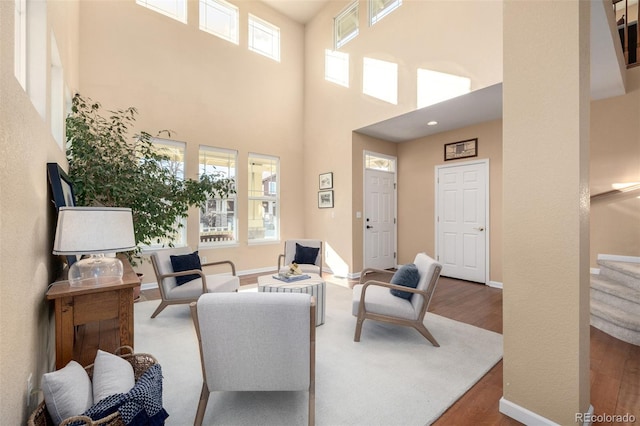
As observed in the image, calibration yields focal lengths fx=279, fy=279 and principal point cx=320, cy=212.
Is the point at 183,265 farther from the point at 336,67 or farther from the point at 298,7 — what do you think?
the point at 298,7

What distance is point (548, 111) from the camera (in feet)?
5.15

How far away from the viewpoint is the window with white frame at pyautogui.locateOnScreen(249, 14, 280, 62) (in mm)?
5613

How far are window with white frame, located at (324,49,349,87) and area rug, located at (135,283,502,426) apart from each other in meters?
4.40

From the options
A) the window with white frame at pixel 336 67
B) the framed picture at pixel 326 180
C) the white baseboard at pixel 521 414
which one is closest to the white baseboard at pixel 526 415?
the white baseboard at pixel 521 414

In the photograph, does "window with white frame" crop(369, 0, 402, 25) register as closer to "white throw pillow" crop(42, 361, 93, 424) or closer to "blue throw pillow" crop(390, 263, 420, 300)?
"blue throw pillow" crop(390, 263, 420, 300)

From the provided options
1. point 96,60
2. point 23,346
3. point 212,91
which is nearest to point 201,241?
point 212,91

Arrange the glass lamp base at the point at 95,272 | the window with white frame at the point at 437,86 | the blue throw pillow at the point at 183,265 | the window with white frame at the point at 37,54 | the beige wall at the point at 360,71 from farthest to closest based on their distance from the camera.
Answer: the window with white frame at the point at 437,86 → the beige wall at the point at 360,71 → the blue throw pillow at the point at 183,265 → the window with white frame at the point at 37,54 → the glass lamp base at the point at 95,272

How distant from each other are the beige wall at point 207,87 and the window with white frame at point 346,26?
1029 millimetres

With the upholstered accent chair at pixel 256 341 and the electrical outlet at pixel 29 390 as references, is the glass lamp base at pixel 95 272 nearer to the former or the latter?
the electrical outlet at pixel 29 390

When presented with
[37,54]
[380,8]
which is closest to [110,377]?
[37,54]

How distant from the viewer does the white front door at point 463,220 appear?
15.2 ft

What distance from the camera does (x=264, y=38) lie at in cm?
580

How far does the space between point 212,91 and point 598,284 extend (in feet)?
20.3

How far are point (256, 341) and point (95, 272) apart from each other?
3.76 ft
